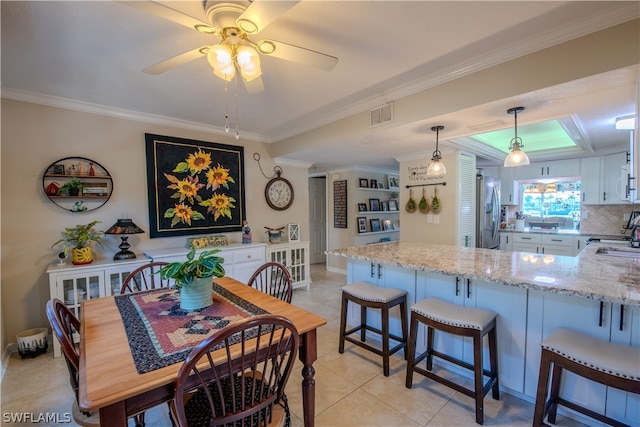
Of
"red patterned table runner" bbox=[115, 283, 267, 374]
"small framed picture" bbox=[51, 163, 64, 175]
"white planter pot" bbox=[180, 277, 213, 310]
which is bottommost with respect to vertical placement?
"red patterned table runner" bbox=[115, 283, 267, 374]

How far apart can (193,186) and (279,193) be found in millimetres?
1344

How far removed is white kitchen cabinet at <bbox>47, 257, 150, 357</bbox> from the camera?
2535 millimetres

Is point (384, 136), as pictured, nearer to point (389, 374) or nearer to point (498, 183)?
point (389, 374)

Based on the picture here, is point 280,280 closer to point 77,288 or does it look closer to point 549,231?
point 77,288

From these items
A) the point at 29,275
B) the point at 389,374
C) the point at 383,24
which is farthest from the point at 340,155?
the point at 29,275

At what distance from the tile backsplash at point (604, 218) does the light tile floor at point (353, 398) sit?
4.18 m

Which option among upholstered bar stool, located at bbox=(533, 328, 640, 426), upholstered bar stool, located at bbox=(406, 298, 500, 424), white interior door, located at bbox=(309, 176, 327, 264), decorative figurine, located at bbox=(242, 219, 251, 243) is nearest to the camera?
upholstered bar stool, located at bbox=(533, 328, 640, 426)

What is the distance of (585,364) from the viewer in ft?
4.58

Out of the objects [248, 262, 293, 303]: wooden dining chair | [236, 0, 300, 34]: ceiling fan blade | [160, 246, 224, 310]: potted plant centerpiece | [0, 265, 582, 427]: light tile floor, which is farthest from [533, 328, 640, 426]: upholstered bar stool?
[236, 0, 300, 34]: ceiling fan blade

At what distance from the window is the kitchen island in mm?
3319

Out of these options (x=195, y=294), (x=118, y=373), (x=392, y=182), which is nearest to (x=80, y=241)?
(x=195, y=294)

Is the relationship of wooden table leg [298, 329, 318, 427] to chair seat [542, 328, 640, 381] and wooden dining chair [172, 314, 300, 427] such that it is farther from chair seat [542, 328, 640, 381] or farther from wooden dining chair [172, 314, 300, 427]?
chair seat [542, 328, 640, 381]

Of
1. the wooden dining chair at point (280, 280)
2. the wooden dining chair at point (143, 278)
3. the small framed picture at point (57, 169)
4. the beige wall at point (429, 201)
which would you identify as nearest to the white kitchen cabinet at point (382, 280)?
the wooden dining chair at point (280, 280)

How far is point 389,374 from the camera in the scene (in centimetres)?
223
